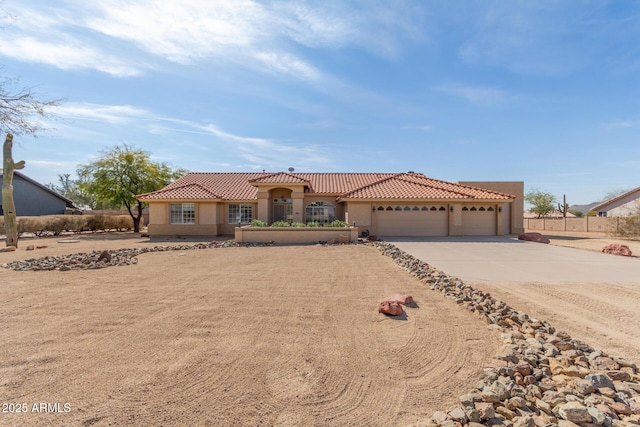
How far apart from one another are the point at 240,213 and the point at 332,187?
8045mm

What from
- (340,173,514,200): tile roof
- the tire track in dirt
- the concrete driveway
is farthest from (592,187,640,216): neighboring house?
the tire track in dirt

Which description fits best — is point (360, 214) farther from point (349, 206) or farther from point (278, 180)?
point (278, 180)

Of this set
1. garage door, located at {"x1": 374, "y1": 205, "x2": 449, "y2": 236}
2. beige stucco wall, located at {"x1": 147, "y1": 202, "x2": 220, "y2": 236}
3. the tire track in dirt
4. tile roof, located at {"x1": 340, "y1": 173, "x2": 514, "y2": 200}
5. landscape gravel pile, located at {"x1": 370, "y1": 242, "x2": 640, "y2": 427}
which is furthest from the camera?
beige stucco wall, located at {"x1": 147, "y1": 202, "x2": 220, "y2": 236}

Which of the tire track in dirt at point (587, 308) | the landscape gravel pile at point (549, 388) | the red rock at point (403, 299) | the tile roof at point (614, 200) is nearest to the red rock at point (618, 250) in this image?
the tire track in dirt at point (587, 308)

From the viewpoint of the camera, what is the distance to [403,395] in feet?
12.3

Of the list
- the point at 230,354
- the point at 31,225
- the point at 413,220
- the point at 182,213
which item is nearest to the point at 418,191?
the point at 413,220

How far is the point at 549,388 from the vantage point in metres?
3.85

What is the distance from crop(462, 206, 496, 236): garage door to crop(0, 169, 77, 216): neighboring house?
4367 cm

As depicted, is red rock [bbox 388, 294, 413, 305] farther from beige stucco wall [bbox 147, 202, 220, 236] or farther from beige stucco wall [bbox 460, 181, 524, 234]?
beige stucco wall [bbox 460, 181, 524, 234]

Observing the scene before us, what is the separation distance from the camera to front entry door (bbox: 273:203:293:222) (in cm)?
2617

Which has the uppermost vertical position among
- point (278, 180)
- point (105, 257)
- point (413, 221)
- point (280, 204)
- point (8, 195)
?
point (278, 180)

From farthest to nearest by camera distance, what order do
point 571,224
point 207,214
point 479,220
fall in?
point 571,224 → point 207,214 → point 479,220

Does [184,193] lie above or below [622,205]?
above

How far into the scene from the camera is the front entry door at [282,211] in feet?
85.9
